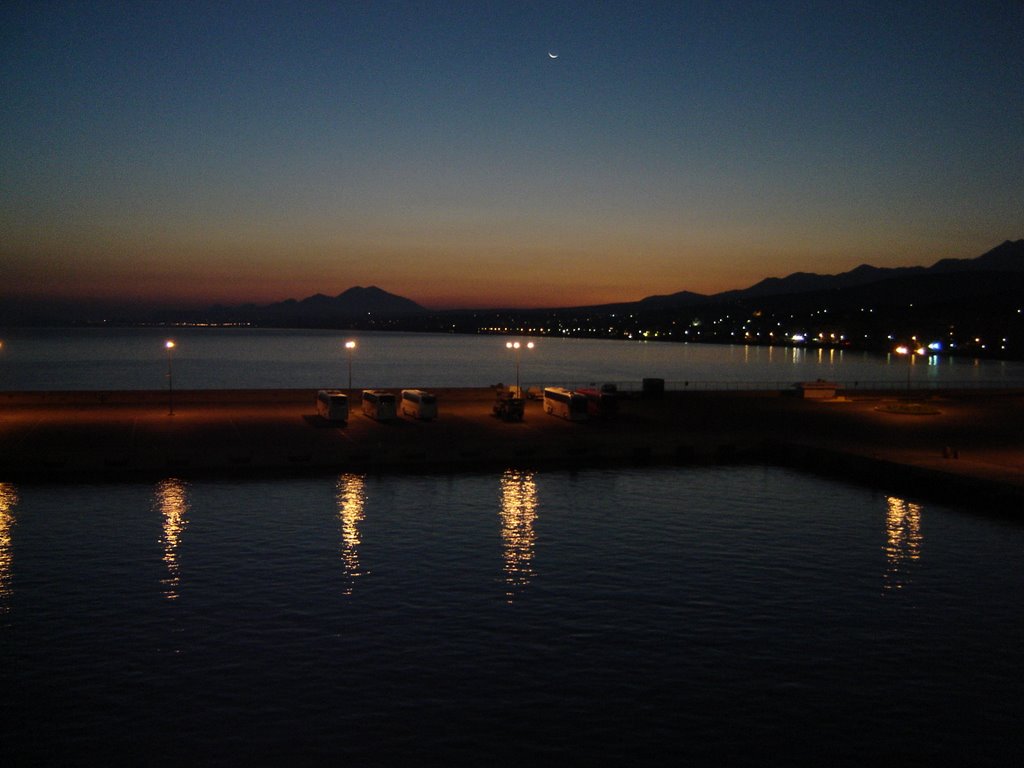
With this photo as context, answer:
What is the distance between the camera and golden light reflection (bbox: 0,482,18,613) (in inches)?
908

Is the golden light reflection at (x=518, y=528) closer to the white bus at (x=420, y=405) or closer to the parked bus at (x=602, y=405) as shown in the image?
the white bus at (x=420, y=405)

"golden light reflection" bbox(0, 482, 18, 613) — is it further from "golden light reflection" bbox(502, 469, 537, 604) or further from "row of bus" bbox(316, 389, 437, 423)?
"row of bus" bbox(316, 389, 437, 423)

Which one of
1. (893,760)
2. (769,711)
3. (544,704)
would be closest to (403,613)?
(544,704)

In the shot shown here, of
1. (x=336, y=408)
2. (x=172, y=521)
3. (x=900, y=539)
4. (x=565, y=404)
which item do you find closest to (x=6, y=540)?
(x=172, y=521)

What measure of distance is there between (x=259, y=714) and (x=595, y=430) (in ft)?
112

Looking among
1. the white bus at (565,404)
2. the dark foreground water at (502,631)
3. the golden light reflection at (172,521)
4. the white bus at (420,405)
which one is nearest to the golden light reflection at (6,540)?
the dark foreground water at (502,631)

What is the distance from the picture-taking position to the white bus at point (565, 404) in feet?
171

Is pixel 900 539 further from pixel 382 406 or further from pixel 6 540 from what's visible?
pixel 382 406

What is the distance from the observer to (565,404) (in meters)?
53.3

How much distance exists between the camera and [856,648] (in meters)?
19.8

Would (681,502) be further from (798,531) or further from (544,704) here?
(544,704)

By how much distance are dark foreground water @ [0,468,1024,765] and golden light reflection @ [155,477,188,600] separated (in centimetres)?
13

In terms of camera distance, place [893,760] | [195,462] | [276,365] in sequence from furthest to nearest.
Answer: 1. [276,365]
2. [195,462]
3. [893,760]

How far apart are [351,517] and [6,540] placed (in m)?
10.3
